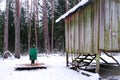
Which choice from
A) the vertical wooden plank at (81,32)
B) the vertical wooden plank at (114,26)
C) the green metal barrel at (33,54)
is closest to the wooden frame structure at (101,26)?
the vertical wooden plank at (114,26)

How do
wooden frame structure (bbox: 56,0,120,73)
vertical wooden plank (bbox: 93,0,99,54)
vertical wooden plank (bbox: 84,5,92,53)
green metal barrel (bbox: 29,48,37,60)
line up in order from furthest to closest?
green metal barrel (bbox: 29,48,37,60) → vertical wooden plank (bbox: 84,5,92,53) → vertical wooden plank (bbox: 93,0,99,54) → wooden frame structure (bbox: 56,0,120,73)

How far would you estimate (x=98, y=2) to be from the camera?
12.7 metres

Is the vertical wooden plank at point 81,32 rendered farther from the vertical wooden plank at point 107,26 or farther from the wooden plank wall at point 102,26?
the vertical wooden plank at point 107,26

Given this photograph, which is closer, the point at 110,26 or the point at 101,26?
the point at 101,26

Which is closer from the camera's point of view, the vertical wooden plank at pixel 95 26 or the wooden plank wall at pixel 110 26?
the wooden plank wall at pixel 110 26

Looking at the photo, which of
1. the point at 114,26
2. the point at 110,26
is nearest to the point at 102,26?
the point at 110,26

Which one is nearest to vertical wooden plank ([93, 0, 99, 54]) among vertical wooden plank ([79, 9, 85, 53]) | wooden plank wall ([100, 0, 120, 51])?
wooden plank wall ([100, 0, 120, 51])

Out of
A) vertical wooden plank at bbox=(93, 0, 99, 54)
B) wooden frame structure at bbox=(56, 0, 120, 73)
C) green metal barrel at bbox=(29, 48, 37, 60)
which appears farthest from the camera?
green metal barrel at bbox=(29, 48, 37, 60)

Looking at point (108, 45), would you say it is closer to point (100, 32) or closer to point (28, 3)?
point (100, 32)

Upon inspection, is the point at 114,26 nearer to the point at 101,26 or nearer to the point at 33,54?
the point at 101,26

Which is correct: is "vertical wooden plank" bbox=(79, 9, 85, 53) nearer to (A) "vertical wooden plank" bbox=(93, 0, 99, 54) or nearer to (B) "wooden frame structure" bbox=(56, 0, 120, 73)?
(B) "wooden frame structure" bbox=(56, 0, 120, 73)

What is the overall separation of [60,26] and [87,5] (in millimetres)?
29923

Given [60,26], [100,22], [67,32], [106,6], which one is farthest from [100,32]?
[60,26]

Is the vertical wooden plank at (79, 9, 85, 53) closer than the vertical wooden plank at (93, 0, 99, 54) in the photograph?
No
